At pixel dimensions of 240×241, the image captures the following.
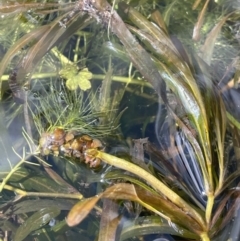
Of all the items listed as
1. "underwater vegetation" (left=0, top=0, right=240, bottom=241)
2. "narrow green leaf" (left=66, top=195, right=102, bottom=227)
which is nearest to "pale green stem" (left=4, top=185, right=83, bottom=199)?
"underwater vegetation" (left=0, top=0, right=240, bottom=241)

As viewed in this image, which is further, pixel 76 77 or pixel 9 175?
pixel 76 77

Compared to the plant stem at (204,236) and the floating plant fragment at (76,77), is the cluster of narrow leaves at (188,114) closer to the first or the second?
the plant stem at (204,236)

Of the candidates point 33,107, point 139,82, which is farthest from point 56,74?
point 139,82

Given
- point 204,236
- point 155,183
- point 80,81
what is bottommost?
point 204,236

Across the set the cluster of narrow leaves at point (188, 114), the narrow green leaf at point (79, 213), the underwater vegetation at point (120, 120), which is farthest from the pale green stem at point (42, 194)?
the narrow green leaf at point (79, 213)

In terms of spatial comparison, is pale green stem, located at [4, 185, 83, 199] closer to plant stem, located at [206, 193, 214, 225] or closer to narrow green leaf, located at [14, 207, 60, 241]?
narrow green leaf, located at [14, 207, 60, 241]

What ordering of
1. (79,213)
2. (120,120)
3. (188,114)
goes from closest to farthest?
(79,213)
(188,114)
(120,120)

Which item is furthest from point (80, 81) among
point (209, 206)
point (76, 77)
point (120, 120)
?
point (209, 206)

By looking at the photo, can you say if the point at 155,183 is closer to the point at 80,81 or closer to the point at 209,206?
the point at 209,206

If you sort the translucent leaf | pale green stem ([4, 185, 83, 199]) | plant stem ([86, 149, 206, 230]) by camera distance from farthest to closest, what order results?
the translucent leaf
pale green stem ([4, 185, 83, 199])
plant stem ([86, 149, 206, 230])
